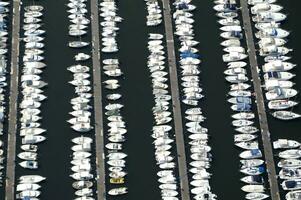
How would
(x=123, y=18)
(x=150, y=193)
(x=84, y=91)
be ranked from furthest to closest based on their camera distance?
(x=123, y=18) → (x=84, y=91) → (x=150, y=193)

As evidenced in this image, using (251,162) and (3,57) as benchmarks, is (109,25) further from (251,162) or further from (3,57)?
(251,162)

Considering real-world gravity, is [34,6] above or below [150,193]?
above

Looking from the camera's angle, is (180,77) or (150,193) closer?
(150,193)

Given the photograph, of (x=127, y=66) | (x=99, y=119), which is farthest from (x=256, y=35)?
(x=99, y=119)

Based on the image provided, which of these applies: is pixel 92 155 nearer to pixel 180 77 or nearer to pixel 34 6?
pixel 180 77

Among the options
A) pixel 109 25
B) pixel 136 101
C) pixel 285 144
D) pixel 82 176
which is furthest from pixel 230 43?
pixel 82 176

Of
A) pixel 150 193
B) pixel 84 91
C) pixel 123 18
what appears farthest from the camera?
pixel 123 18

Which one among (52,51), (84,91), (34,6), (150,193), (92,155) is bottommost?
(150,193)

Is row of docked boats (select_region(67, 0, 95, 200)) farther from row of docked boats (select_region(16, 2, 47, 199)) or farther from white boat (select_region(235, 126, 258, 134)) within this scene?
white boat (select_region(235, 126, 258, 134))

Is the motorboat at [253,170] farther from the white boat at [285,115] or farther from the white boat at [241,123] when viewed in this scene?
the white boat at [285,115]
